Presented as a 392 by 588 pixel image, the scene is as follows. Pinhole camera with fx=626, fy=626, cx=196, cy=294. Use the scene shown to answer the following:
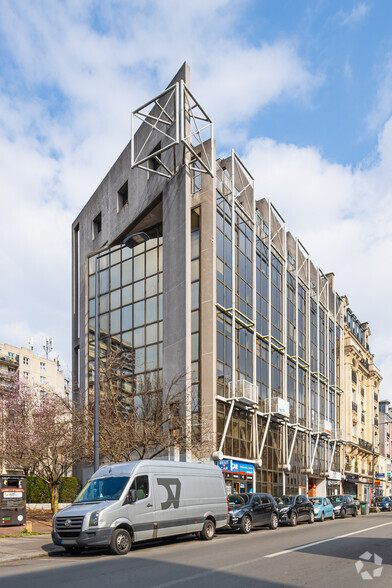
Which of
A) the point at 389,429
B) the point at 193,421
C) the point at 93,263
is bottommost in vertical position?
the point at 389,429

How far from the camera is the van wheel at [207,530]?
18.1m

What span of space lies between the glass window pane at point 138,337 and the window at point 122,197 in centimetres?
915

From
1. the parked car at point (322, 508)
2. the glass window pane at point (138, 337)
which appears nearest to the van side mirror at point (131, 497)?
the parked car at point (322, 508)

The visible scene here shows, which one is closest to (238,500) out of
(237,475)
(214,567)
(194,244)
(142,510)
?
(142,510)

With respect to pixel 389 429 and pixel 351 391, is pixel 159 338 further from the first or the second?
pixel 389 429

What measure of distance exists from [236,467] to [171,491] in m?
18.9

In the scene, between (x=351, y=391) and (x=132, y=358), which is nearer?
(x=132, y=358)

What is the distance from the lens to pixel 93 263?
44.5 metres

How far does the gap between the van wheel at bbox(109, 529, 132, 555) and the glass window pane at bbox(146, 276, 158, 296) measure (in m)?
23.0

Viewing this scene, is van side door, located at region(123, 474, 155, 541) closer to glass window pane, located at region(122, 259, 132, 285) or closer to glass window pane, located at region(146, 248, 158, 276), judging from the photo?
glass window pane, located at region(146, 248, 158, 276)

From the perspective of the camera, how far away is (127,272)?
40.0 metres

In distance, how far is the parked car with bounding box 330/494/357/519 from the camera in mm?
38594

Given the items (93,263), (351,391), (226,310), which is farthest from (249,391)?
(351,391)

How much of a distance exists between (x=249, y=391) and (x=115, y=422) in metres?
12.0
